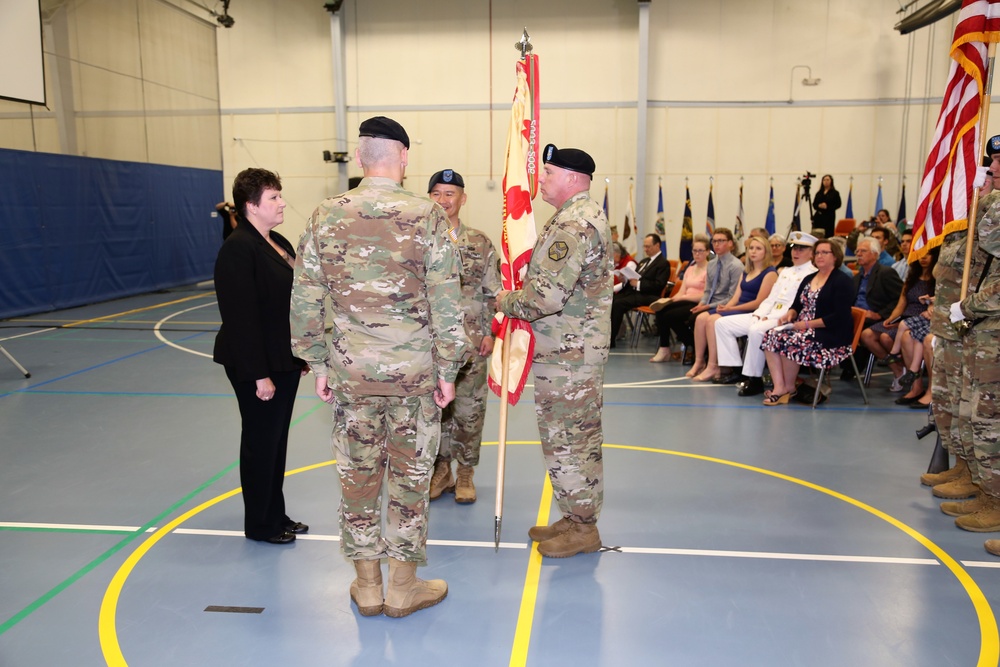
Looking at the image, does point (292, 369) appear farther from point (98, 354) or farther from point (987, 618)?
point (98, 354)

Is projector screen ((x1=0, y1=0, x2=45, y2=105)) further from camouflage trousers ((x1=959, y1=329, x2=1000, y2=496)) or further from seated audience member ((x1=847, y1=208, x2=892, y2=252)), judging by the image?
seated audience member ((x1=847, y1=208, x2=892, y2=252))

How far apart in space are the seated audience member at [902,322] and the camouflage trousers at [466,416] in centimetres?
425

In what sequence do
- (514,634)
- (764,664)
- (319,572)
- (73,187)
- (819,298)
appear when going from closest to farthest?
(764,664), (514,634), (319,572), (819,298), (73,187)

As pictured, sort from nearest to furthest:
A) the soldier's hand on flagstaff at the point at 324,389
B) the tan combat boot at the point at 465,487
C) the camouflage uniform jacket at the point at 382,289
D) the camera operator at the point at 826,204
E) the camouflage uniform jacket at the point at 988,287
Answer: the camouflage uniform jacket at the point at 382,289, the soldier's hand on flagstaff at the point at 324,389, the camouflage uniform jacket at the point at 988,287, the tan combat boot at the point at 465,487, the camera operator at the point at 826,204

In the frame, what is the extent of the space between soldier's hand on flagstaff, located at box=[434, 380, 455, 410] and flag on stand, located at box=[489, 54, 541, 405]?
67 cm

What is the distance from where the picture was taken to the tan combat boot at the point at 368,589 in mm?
3178

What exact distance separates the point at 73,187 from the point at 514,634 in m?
12.7

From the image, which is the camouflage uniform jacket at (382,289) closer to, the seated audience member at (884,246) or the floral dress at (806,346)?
the floral dress at (806,346)

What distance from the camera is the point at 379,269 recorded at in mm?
2863

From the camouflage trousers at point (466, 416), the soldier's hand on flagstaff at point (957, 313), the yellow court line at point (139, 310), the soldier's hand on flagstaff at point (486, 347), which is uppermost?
the soldier's hand on flagstaff at point (957, 313)

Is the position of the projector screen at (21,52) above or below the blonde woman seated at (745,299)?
above

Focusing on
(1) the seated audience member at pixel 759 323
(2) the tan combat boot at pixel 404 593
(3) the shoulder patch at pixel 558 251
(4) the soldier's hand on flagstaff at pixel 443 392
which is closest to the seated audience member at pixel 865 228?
(1) the seated audience member at pixel 759 323

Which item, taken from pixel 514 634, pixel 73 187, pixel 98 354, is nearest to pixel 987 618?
pixel 514 634

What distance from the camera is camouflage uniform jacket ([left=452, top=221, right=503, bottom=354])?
414cm
